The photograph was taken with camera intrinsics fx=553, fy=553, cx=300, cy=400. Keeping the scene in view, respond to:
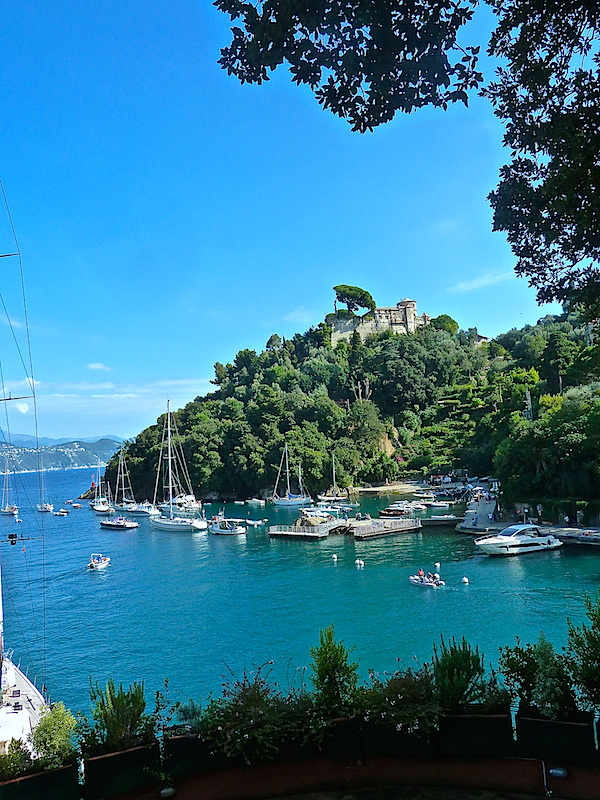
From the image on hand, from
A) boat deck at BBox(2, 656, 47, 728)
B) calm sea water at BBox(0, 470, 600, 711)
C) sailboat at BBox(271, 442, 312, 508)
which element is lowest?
calm sea water at BBox(0, 470, 600, 711)

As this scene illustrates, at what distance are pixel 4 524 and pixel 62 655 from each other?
131 ft

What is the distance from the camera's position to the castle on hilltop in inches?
2884

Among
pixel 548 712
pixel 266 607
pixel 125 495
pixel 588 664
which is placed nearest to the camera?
pixel 548 712

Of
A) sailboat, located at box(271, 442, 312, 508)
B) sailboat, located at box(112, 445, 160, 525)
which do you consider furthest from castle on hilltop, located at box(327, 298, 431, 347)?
sailboat, located at box(112, 445, 160, 525)

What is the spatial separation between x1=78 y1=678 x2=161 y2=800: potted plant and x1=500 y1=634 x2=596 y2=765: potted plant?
2361mm

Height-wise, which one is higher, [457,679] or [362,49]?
[362,49]

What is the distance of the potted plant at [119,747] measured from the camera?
348 centimetres

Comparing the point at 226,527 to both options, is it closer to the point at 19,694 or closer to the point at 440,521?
the point at 440,521

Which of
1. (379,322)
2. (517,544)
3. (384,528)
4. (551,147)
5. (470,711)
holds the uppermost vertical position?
(379,322)

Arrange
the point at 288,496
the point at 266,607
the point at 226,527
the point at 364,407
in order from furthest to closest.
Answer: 1. the point at 364,407
2. the point at 288,496
3. the point at 226,527
4. the point at 266,607

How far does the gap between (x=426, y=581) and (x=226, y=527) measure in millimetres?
18345

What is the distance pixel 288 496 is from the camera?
162ft

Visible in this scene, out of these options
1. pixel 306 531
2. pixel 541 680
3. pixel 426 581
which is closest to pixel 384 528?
pixel 306 531

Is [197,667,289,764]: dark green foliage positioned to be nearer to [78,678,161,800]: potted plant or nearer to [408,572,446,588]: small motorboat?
[78,678,161,800]: potted plant
